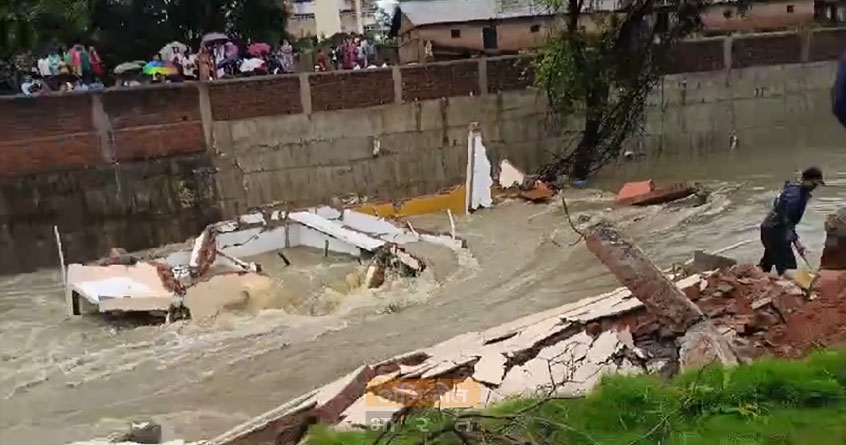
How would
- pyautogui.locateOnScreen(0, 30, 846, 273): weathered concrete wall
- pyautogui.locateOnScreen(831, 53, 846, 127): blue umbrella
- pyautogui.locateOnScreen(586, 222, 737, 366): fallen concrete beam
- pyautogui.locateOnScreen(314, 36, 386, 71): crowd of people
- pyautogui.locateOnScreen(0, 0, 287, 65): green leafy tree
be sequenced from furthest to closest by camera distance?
1. pyautogui.locateOnScreen(0, 0, 287, 65): green leafy tree
2. pyautogui.locateOnScreen(314, 36, 386, 71): crowd of people
3. pyautogui.locateOnScreen(0, 30, 846, 273): weathered concrete wall
4. pyautogui.locateOnScreen(586, 222, 737, 366): fallen concrete beam
5. pyautogui.locateOnScreen(831, 53, 846, 127): blue umbrella

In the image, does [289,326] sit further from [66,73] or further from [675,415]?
[66,73]

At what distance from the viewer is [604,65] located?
63.5ft

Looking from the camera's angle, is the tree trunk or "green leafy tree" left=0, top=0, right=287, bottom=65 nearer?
the tree trunk

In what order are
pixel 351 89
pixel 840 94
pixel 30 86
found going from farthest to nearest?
pixel 351 89 < pixel 30 86 < pixel 840 94

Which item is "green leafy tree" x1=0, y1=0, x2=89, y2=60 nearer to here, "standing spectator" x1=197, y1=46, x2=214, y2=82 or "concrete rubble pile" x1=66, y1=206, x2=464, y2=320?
"standing spectator" x1=197, y1=46, x2=214, y2=82

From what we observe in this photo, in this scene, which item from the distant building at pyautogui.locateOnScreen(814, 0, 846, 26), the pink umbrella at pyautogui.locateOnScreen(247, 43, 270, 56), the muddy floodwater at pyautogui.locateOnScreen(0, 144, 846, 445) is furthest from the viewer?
the distant building at pyautogui.locateOnScreen(814, 0, 846, 26)

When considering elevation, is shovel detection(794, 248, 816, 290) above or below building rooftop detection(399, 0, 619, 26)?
below

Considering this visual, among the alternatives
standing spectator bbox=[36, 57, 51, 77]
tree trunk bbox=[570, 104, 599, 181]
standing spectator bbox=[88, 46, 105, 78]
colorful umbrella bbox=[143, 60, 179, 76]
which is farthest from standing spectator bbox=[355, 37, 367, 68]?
standing spectator bbox=[36, 57, 51, 77]

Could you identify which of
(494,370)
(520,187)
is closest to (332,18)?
(520,187)

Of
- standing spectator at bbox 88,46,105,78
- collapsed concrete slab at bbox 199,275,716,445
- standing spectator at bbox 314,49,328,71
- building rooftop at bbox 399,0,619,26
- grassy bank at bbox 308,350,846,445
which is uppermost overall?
building rooftop at bbox 399,0,619,26

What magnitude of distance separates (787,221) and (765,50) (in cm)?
1647

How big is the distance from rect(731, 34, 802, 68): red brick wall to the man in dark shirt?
15.6 metres

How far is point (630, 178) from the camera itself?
69.2 ft

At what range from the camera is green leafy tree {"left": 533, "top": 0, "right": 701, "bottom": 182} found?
62.9 ft
